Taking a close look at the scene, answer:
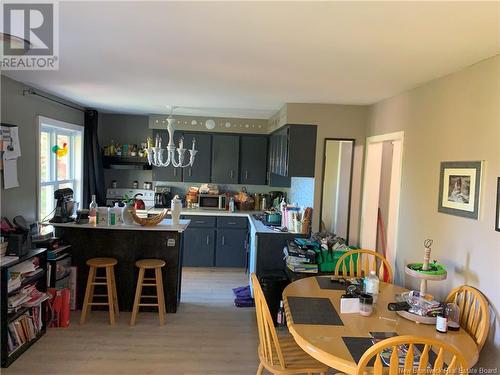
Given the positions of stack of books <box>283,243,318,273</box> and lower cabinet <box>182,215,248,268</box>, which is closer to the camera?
stack of books <box>283,243,318,273</box>

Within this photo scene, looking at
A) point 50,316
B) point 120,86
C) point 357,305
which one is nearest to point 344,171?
point 357,305

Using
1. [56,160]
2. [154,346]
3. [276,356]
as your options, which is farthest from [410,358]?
[56,160]

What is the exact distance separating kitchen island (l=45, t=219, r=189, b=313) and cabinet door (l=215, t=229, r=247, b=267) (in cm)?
180

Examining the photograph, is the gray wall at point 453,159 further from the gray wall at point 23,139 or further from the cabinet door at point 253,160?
the gray wall at point 23,139

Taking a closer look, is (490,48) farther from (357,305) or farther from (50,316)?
(50,316)

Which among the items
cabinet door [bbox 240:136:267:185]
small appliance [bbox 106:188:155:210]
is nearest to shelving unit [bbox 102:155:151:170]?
small appliance [bbox 106:188:155:210]

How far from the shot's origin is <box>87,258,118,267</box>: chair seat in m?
3.73

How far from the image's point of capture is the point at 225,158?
6191mm

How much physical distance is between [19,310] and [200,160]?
352 cm

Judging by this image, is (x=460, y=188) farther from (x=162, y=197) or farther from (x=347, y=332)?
(x=162, y=197)

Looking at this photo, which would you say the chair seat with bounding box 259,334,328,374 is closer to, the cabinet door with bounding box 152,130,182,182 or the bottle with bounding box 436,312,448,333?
the bottle with bounding box 436,312,448,333

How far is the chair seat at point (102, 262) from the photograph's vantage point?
373 centimetres

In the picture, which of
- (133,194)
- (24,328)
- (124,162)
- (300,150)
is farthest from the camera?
(133,194)

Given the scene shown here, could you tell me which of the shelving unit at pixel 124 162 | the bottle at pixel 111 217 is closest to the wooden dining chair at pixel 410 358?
the bottle at pixel 111 217
